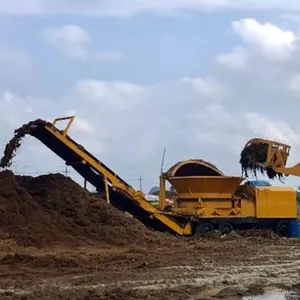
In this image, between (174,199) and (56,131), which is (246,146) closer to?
(174,199)

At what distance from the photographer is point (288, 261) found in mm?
20078

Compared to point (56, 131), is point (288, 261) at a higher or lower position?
lower

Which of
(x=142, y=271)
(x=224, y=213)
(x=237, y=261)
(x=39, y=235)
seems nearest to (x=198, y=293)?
(x=142, y=271)

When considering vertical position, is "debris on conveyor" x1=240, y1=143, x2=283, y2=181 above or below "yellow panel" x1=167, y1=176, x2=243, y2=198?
above

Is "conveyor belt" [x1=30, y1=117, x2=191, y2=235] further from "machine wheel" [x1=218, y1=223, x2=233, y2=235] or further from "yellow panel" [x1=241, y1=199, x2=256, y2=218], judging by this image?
"yellow panel" [x1=241, y1=199, x2=256, y2=218]

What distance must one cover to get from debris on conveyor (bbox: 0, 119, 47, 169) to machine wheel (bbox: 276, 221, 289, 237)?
35.4 feet

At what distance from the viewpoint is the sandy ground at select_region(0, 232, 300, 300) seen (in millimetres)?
13727

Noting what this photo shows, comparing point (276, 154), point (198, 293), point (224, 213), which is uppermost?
point (276, 154)

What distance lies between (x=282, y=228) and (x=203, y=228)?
138 inches

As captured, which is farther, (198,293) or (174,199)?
(174,199)

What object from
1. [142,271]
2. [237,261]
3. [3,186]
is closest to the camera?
[142,271]

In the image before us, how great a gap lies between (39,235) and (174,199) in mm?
8308

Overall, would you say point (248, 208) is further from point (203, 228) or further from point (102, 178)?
point (102, 178)

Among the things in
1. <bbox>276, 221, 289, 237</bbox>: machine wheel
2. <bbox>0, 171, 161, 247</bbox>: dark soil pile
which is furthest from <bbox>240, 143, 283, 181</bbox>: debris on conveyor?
Result: <bbox>0, 171, 161, 247</bbox>: dark soil pile
